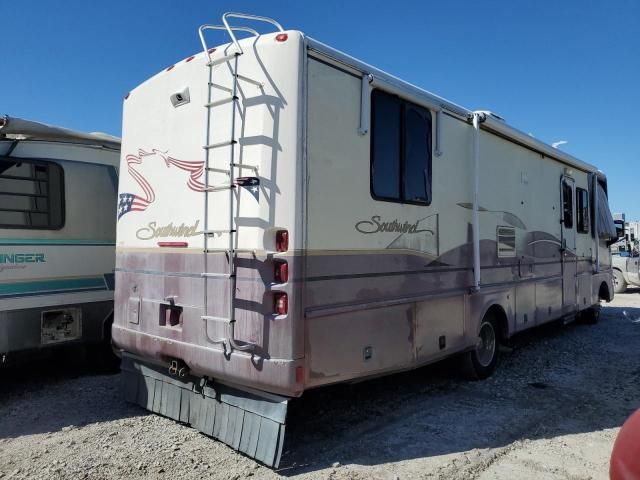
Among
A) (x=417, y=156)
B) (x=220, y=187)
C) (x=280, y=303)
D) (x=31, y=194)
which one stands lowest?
(x=280, y=303)

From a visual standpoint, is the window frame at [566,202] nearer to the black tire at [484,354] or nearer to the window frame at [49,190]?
the black tire at [484,354]

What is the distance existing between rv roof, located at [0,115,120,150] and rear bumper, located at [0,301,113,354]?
1791mm

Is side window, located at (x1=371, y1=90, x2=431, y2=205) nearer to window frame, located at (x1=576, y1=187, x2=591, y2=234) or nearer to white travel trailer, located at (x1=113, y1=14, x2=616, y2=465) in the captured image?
white travel trailer, located at (x1=113, y1=14, x2=616, y2=465)

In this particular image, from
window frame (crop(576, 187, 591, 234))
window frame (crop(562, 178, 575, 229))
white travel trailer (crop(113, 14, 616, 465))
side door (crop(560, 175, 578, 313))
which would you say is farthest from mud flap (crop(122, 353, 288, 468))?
window frame (crop(576, 187, 591, 234))

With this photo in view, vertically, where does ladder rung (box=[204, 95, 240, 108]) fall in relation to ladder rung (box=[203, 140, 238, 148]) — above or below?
above

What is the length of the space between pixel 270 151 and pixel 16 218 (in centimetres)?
316

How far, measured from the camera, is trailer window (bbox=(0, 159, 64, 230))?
5.24 metres

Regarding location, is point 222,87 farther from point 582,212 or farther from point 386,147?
point 582,212

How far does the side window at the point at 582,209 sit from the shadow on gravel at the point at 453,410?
2.45m

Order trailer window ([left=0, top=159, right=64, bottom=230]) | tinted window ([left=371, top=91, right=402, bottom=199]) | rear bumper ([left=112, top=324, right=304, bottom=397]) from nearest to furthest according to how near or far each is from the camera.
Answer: rear bumper ([left=112, top=324, right=304, bottom=397]), tinted window ([left=371, top=91, right=402, bottom=199]), trailer window ([left=0, top=159, right=64, bottom=230])

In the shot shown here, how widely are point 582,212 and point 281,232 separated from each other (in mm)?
7125

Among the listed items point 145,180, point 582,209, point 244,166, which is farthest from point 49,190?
point 582,209

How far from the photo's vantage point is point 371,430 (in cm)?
443

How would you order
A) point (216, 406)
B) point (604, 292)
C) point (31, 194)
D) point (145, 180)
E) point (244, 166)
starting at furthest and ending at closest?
1. point (604, 292)
2. point (31, 194)
3. point (145, 180)
4. point (216, 406)
5. point (244, 166)
